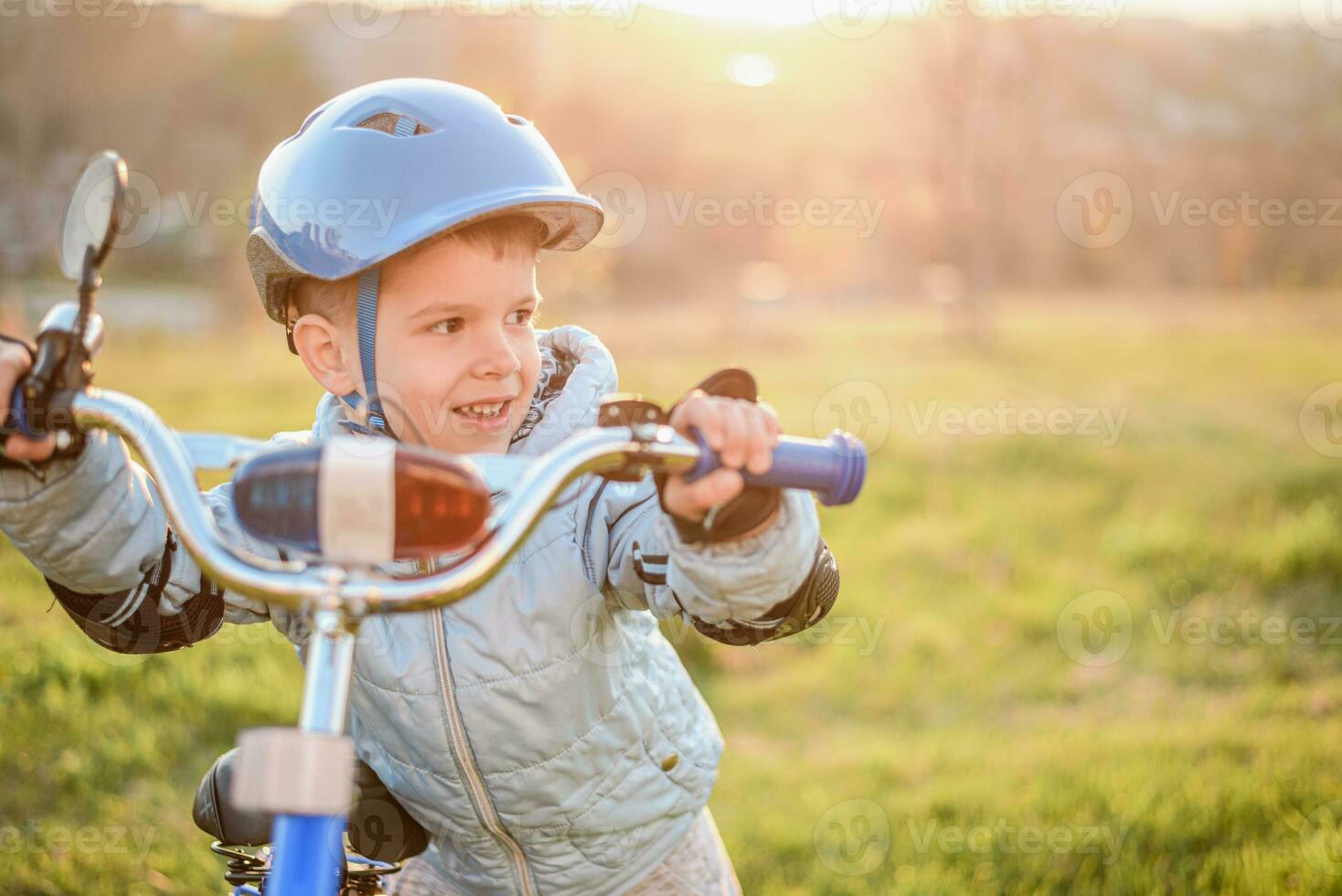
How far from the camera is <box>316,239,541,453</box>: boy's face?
7.49 ft

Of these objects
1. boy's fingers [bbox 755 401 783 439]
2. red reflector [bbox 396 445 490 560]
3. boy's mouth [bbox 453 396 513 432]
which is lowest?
red reflector [bbox 396 445 490 560]

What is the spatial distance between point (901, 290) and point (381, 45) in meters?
19.5

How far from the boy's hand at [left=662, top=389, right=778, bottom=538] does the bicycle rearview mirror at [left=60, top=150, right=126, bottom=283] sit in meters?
0.86

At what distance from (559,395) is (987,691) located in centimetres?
384

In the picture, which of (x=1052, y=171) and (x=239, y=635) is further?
(x=1052, y=171)

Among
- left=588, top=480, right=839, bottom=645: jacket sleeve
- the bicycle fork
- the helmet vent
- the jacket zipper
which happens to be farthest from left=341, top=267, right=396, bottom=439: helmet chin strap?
the bicycle fork

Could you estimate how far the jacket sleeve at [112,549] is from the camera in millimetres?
1736

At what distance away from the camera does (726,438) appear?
5.35 ft

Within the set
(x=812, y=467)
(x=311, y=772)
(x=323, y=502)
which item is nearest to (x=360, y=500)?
(x=323, y=502)

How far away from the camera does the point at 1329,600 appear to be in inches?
240

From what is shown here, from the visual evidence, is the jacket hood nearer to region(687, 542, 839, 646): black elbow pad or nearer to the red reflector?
region(687, 542, 839, 646): black elbow pad

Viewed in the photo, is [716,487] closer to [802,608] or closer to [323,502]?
[802,608]

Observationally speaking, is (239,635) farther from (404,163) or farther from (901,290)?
(901,290)

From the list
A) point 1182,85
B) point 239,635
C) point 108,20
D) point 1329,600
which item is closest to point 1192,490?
point 1329,600
